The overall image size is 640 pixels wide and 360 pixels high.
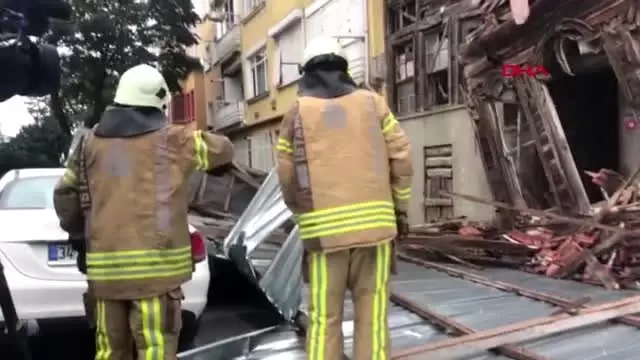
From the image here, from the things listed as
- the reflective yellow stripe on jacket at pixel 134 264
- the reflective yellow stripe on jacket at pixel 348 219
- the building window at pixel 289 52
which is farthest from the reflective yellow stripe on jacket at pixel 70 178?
the building window at pixel 289 52

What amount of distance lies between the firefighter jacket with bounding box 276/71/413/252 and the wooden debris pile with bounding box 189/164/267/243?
458 centimetres

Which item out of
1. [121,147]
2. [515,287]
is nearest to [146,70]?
[121,147]

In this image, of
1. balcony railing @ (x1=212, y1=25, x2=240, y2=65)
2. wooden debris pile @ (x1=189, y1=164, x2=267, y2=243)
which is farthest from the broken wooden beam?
balcony railing @ (x1=212, y1=25, x2=240, y2=65)

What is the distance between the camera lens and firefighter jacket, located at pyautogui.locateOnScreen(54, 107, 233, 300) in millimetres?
3816

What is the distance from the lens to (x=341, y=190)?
385cm

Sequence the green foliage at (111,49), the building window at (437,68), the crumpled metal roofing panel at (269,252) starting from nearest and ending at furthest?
the crumpled metal roofing panel at (269,252) → the building window at (437,68) → the green foliage at (111,49)

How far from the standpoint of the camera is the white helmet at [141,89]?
12.7 ft

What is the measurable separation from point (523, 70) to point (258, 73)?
17722mm

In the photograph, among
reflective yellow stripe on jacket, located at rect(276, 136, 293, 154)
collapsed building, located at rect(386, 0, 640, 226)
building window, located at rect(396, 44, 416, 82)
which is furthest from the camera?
building window, located at rect(396, 44, 416, 82)

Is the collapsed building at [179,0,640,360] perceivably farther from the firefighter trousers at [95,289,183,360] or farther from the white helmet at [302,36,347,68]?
the white helmet at [302,36,347,68]

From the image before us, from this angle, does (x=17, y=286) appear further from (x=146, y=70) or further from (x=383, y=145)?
(x=383, y=145)

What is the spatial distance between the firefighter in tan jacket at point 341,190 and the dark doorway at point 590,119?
259 inches

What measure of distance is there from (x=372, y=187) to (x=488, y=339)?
114 centimetres

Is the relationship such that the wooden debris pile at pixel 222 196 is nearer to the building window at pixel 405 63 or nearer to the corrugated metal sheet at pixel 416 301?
the corrugated metal sheet at pixel 416 301
